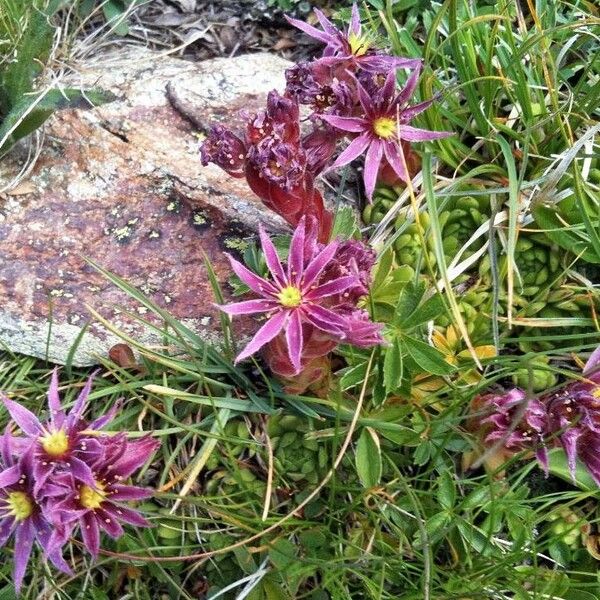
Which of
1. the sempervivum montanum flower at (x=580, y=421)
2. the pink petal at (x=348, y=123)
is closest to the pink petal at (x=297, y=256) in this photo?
the pink petal at (x=348, y=123)

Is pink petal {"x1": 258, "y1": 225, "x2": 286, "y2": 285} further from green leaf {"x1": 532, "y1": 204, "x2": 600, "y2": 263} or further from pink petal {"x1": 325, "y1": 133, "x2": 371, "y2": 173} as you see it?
green leaf {"x1": 532, "y1": 204, "x2": 600, "y2": 263}

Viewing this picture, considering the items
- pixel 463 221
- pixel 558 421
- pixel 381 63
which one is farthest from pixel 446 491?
pixel 381 63

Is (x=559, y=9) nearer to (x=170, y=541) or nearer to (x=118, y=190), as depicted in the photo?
(x=118, y=190)

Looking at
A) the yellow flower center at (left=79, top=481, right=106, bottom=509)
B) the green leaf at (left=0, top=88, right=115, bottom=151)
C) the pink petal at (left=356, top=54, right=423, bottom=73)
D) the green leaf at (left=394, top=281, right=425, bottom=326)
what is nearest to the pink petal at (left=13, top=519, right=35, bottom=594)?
the yellow flower center at (left=79, top=481, right=106, bottom=509)

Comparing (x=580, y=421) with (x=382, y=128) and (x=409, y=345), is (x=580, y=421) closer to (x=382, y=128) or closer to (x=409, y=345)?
(x=409, y=345)

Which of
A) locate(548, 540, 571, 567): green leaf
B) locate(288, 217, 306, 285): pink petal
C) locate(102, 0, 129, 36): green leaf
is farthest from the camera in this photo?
locate(102, 0, 129, 36): green leaf

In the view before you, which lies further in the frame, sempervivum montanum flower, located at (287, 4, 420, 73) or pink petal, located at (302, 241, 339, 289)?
sempervivum montanum flower, located at (287, 4, 420, 73)

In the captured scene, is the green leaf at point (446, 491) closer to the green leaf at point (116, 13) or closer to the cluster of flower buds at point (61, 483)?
the cluster of flower buds at point (61, 483)
